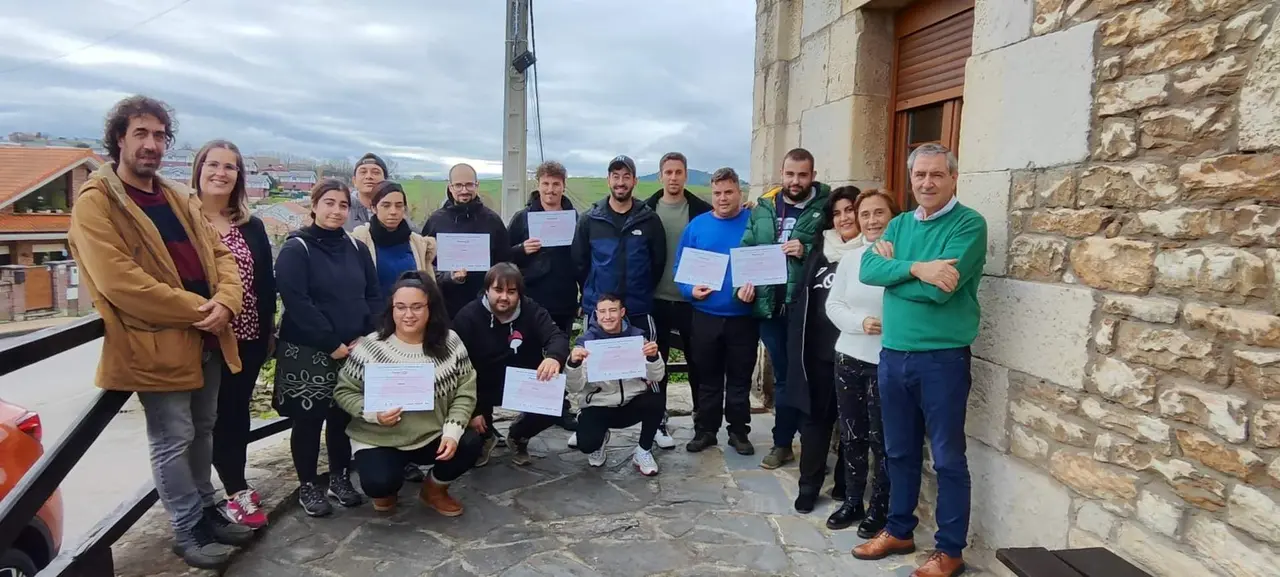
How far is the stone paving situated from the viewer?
112 inches

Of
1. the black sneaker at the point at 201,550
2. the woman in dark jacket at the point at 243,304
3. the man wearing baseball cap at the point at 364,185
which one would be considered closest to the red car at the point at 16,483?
the black sneaker at the point at 201,550

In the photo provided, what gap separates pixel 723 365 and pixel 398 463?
1911mm

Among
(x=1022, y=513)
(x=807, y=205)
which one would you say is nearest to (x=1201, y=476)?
(x=1022, y=513)

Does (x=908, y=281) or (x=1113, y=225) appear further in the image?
(x=908, y=281)

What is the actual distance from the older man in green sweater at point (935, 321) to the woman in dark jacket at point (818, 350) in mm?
518

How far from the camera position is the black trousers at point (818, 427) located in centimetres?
334

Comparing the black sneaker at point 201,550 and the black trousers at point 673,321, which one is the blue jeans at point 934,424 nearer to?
the black trousers at point 673,321

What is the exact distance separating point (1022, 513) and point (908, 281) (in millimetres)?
1024

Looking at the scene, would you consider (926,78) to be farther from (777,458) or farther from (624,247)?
(777,458)

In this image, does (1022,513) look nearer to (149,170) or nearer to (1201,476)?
(1201,476)

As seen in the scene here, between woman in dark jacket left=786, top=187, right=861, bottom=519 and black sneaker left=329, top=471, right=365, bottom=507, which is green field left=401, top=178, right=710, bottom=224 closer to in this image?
woman in dark jacket left=786, top=187, right=861, bottom=519

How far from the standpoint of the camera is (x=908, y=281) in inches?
102

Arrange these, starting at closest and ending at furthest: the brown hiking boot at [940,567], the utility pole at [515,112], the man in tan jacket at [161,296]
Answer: the man in tan jacket at [161,296], the brown hiking boot at [940,567], the utility pole at [515,112]

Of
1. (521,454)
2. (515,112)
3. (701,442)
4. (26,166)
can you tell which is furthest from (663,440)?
(26,166)
